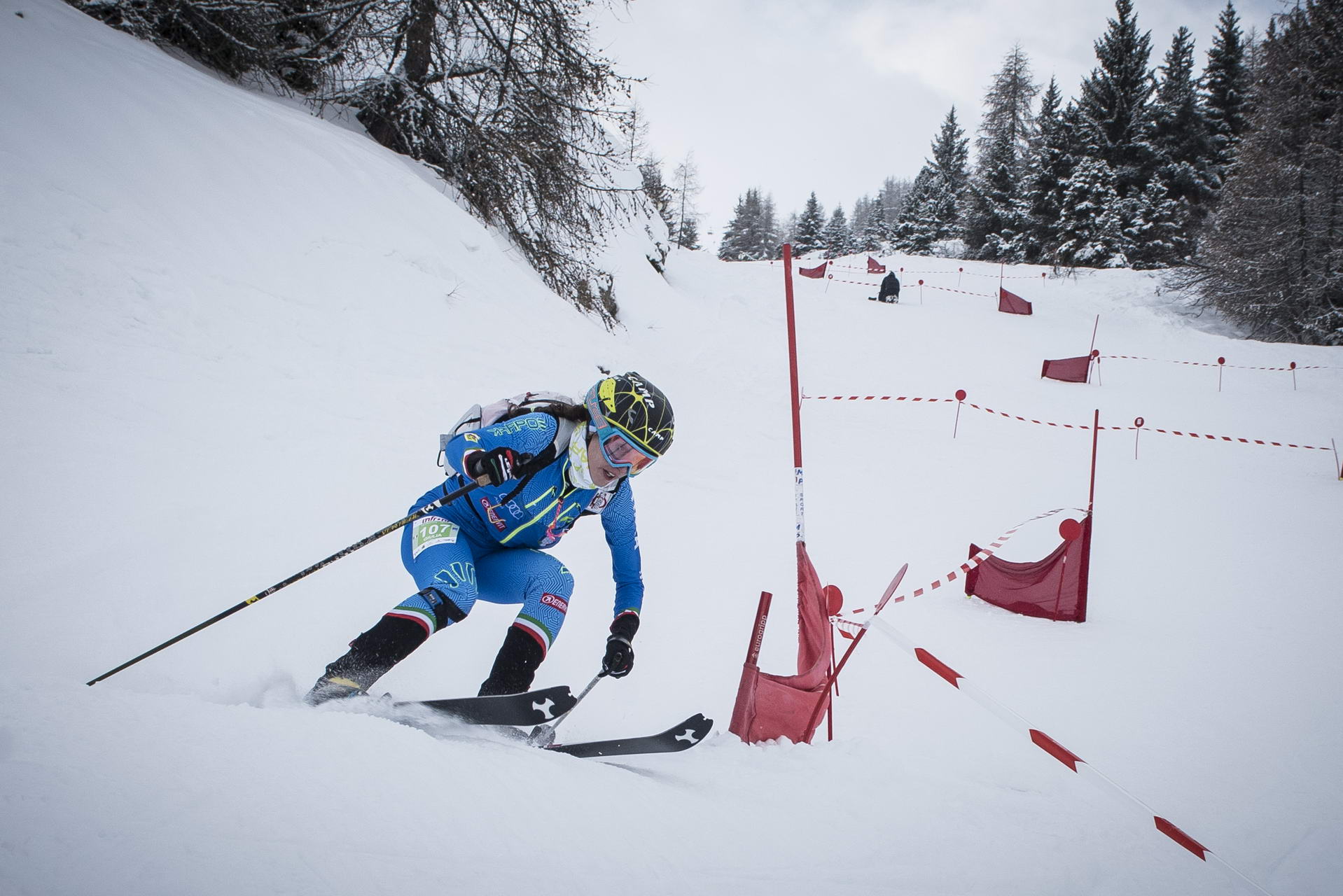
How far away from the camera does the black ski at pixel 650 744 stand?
262 centimetres

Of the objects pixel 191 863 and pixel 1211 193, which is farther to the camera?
pixel 1211 193

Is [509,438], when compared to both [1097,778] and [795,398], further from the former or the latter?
[1097,778]

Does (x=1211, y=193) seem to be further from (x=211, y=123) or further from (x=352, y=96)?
(x=211, y=123)

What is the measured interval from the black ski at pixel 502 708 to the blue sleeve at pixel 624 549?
74 cm

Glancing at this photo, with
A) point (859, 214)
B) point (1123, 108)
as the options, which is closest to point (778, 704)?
point (1123, 108)

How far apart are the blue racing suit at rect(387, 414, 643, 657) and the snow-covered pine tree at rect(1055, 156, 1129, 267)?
30.0 metres

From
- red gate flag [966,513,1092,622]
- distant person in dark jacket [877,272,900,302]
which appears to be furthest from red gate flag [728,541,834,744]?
distant person in dark jacket [877,272,900,302]

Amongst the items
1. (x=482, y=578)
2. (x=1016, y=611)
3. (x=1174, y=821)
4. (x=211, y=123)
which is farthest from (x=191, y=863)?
(x=211, y=123)

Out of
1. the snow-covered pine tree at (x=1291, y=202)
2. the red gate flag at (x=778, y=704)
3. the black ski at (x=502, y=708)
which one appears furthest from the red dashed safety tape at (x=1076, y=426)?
the snow-covered pine tree at (x=1291, y=202)

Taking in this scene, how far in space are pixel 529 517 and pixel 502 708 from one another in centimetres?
88

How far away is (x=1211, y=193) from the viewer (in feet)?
89.9

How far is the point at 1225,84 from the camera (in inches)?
1144

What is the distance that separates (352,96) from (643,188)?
4.94 m

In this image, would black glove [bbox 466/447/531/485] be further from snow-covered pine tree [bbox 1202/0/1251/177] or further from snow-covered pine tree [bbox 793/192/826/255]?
snow-covered pine tree [bbox 793/192/826/255]
